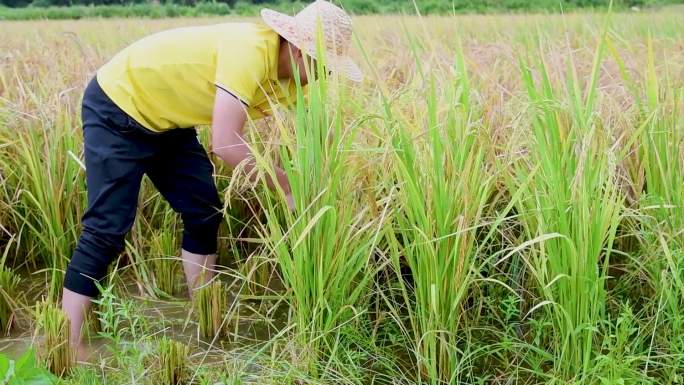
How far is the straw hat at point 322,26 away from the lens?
1756 millimetres

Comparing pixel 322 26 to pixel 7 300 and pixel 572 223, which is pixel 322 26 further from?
pixel 7 300

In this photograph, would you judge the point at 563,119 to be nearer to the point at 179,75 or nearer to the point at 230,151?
the point at 230,151

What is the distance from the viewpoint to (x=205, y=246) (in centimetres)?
220

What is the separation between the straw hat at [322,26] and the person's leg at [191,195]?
57cm

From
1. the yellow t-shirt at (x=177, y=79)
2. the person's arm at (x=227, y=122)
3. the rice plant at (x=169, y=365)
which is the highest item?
the yellow t-shirt at (x=177, y=79)

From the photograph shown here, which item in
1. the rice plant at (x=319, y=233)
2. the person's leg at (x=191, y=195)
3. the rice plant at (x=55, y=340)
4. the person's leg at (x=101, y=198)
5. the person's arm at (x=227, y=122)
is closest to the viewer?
the rice plant at (x=319, y=233)

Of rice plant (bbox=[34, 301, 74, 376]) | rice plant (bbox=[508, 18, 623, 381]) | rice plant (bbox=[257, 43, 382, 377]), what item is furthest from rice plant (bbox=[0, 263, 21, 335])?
rice plant (bbox=[508, 18, 623, 381])

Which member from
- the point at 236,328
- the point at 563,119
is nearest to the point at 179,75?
the point at 236,328

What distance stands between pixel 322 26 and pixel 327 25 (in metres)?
0.04

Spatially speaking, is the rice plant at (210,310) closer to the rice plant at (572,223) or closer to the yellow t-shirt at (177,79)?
the yellow t-shirt at (177,79)

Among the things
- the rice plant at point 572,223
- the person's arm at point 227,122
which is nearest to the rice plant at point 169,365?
the person's arm at point 227,122

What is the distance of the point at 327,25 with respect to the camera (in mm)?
1768

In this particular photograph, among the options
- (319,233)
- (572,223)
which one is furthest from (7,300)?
(572,223)

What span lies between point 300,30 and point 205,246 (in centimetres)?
84
